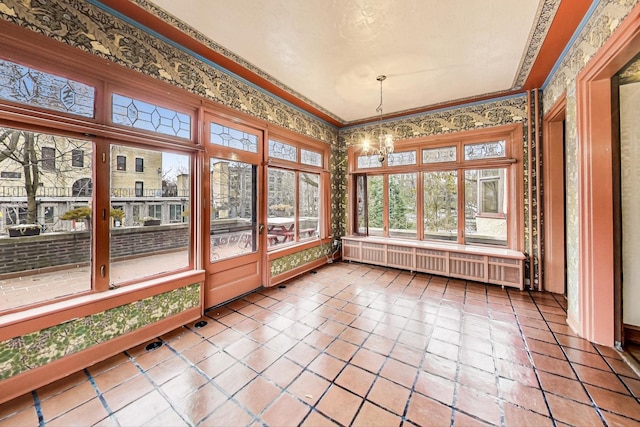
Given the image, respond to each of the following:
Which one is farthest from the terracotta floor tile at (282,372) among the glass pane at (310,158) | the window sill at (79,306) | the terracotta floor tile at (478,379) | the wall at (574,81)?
the glass pane at (310,158)

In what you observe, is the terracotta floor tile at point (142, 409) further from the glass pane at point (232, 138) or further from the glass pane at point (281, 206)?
the glass pane at point (232, 138)

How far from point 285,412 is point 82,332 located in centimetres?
187

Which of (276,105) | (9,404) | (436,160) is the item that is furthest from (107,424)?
(436,160)

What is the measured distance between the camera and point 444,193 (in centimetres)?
479

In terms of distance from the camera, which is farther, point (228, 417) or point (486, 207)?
point (486, 207)

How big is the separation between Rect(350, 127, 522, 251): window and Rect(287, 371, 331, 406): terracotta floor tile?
378 centimetres

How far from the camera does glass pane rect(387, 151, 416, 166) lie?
502 centimetres

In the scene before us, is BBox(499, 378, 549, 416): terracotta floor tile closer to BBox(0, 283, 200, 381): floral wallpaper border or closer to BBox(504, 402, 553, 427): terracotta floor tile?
BBox(504, 402, 553, 427): terracotta floor tile

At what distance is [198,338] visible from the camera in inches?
99.3

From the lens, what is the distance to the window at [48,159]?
2.06 m

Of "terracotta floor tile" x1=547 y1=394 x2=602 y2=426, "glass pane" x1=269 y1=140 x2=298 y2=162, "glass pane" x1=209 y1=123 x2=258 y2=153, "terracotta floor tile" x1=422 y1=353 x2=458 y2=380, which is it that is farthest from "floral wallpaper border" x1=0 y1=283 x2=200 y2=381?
"terracotta floor tile" x1=547 y1=394 x2=602 y2=426

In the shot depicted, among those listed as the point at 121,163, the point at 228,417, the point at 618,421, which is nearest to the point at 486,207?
the point at 618,421

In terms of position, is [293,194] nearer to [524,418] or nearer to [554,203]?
[524,418]

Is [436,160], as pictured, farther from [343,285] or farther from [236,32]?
[236,32]
